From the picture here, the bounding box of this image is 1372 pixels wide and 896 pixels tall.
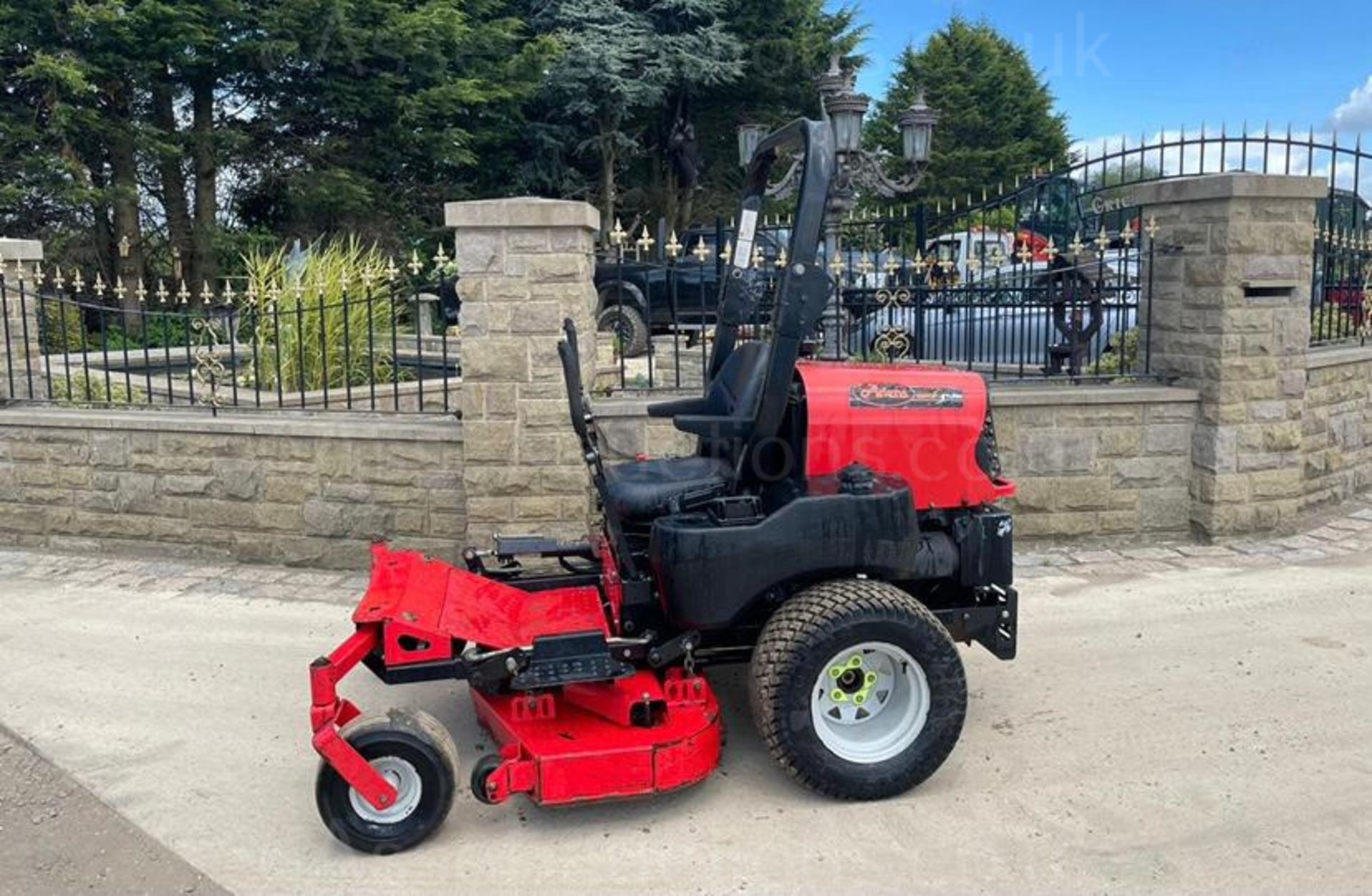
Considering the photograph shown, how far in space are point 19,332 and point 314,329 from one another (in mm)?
2031

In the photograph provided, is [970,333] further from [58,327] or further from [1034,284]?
[58,327]

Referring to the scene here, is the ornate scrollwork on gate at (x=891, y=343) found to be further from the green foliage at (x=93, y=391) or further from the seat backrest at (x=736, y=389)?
the green foliage at (x=93, y=391)

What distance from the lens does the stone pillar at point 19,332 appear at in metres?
7.40

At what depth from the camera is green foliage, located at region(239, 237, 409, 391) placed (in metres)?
7.44

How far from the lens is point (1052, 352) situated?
8.30 meters

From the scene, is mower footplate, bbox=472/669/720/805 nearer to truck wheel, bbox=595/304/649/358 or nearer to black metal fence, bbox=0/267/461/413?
black metal fence, bbox=0/267/461/413

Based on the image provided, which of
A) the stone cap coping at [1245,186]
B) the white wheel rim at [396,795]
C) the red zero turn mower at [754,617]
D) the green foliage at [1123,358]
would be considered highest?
the stone cap coping at [1245,186]

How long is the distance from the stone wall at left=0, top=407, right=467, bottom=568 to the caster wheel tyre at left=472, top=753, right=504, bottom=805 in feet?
9.89

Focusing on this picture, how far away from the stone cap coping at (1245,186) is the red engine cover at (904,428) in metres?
3.33

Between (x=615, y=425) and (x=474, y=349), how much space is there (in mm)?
892

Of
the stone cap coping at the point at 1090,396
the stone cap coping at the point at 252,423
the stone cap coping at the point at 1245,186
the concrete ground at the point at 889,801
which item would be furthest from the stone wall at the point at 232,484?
the stone cap coping at the point at 1245,186

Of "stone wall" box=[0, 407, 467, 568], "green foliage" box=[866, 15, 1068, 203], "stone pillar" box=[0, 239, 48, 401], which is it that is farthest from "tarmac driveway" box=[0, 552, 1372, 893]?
"green foliage" box=[866, 15, 1068, 203]

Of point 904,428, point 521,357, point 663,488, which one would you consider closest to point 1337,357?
point 904,428

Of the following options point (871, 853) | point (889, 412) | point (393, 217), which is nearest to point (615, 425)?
point (889, 412)
